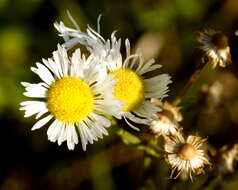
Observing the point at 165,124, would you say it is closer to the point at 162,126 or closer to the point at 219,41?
the point at 162,126

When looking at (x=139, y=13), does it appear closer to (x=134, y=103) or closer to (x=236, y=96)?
(x=236, y=96)

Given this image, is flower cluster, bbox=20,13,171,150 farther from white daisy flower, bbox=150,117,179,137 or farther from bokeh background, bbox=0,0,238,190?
bokeh background, bbox=0,0,238,190

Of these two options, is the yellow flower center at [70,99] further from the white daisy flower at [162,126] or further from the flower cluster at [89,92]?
the white daisy flower at [162,126]

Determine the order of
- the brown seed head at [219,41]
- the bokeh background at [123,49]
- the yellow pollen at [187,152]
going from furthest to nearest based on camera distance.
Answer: the bokeh background at [123,49], the brown seed head at [219,41], the yellow pollen at [187,152]

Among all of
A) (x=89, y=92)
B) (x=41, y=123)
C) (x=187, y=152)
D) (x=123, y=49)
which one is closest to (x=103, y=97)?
(x=89, y=92)

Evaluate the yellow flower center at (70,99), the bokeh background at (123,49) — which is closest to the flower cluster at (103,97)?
the yellow flower center at (70,99)

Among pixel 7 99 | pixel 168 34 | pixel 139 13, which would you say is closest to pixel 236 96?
pixel 168 34

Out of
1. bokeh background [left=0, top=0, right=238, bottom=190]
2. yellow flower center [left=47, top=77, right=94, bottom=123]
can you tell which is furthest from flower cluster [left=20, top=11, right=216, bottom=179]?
bokeh background [left=0, top=0, right=238, bottom=190]
